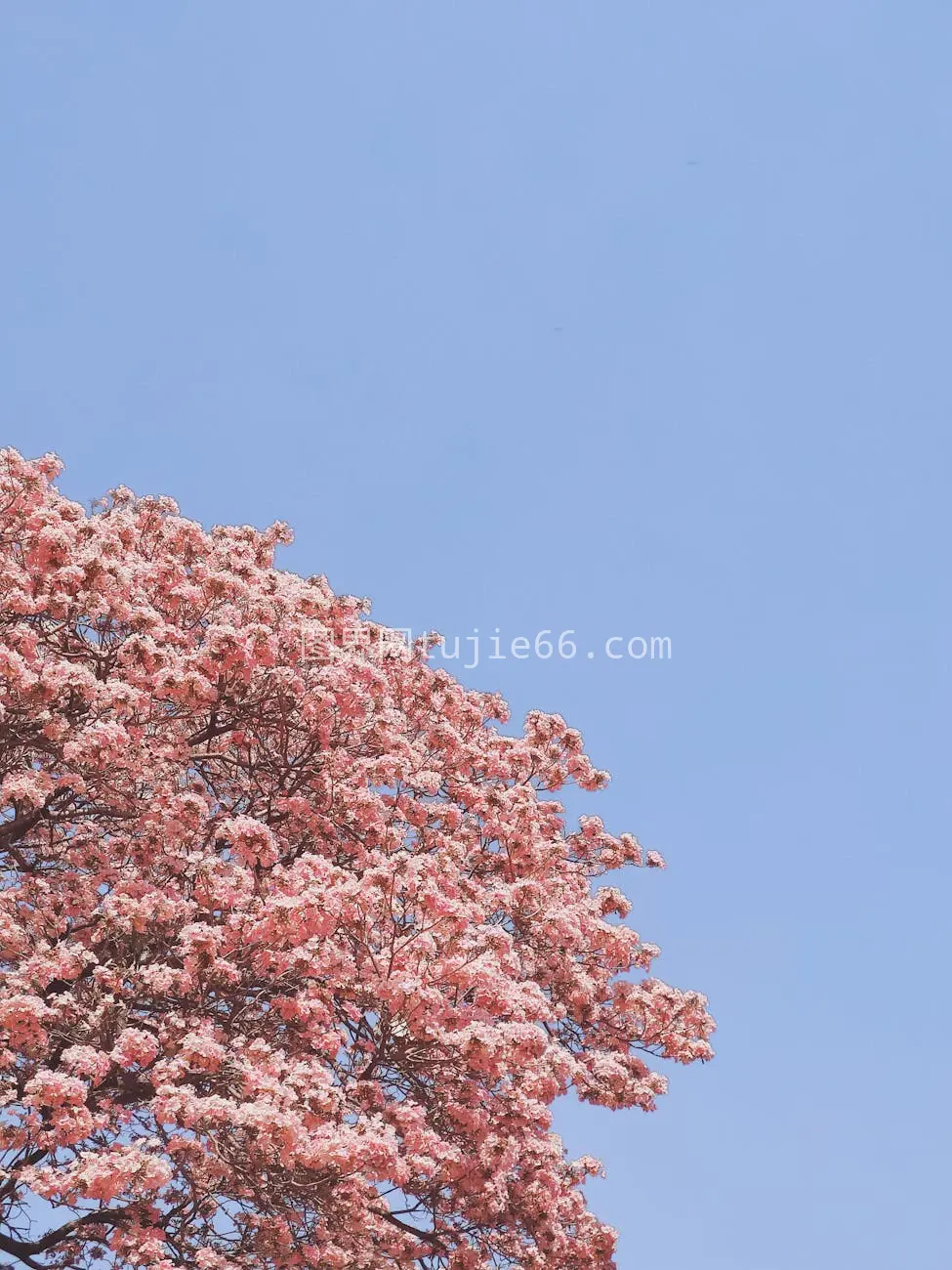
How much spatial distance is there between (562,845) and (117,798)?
6.06 metres

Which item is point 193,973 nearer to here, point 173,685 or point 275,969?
point 275,969

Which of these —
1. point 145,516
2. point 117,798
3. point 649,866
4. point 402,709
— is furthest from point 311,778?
point 649,866

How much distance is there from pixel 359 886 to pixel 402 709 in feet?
19.0

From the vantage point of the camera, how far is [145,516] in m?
15.1

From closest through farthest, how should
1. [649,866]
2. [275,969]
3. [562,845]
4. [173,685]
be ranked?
[275,969] → [173,685] → [562,845] → [649,866]

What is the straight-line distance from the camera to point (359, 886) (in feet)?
31.7

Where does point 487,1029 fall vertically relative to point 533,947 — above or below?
below

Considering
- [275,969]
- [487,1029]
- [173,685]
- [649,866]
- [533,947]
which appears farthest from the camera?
[649,866]

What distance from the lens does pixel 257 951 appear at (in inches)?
394

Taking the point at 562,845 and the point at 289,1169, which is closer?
the point at 289,1169

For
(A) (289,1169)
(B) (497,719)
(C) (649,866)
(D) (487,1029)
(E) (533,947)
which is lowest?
(A) (289,1169)

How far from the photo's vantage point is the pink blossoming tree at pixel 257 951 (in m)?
8.80

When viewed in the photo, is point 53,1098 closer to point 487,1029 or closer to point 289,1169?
point 289,1169

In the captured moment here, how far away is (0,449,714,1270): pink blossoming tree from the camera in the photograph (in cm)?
880
